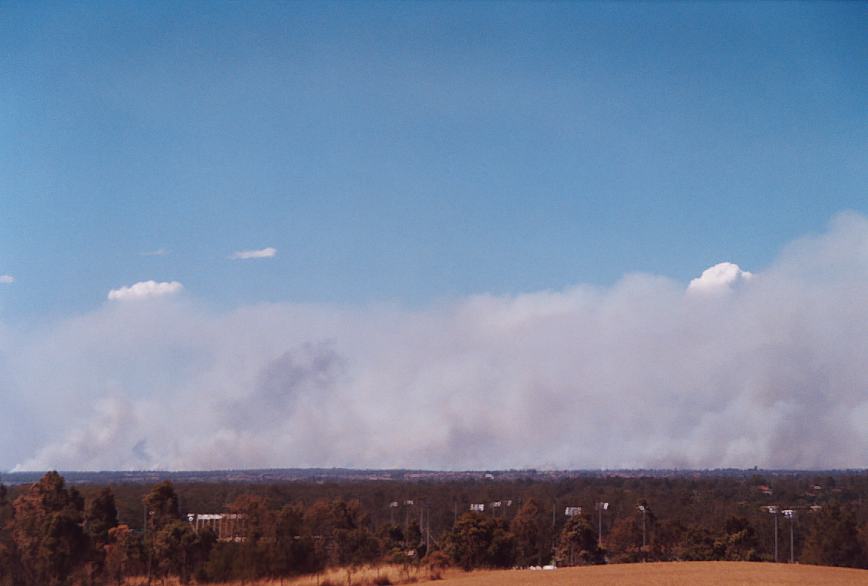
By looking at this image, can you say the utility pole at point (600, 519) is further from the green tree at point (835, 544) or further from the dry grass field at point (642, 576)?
the dry grass field at point (642, 576)

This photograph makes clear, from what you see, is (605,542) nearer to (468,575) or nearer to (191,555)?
(468,575)

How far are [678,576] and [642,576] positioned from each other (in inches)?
85.0

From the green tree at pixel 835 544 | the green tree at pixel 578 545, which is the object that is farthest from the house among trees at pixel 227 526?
the green tree at pixel 835 544

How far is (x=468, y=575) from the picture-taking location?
193 ft

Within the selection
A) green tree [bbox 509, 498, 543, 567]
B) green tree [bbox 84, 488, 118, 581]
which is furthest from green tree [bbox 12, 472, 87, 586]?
green tree [bbox 509, 498, 543, 567]

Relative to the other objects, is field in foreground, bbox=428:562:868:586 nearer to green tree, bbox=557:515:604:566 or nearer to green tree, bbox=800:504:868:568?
green tree, bbox=800:504:868:568

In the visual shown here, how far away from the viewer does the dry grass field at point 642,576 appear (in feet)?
157

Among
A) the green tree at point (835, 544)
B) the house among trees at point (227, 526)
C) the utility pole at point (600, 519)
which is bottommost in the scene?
the utility pole at point (600, 519)

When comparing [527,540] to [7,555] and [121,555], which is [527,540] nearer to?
[121,555]

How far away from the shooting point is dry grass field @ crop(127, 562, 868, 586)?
47.8 metres

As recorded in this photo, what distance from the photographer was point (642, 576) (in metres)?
52.1

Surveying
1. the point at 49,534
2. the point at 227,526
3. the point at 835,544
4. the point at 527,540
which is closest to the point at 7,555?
the point at 49,534

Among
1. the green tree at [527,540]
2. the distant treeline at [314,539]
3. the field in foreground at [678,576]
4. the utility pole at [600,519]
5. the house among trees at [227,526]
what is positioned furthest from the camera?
the utility pole at [600,519]

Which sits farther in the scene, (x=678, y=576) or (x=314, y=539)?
(x=314, y=539)
